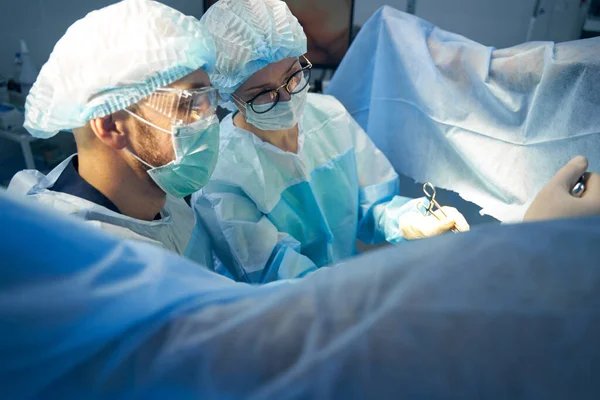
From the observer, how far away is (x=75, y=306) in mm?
403

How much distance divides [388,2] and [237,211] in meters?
2.16

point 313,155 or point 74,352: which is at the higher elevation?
point 74,352

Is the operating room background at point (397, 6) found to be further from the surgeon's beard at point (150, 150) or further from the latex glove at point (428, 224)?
the latex glove at point (428, 224)

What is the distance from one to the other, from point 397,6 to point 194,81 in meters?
2.21

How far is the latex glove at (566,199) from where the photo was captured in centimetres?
65

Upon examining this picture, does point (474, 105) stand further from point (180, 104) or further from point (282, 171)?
point (180, 104)

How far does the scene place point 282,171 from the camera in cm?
139

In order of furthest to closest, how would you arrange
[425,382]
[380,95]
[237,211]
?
[380,95] < [237,211] < [425,382]

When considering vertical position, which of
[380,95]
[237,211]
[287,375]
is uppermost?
[287,375]

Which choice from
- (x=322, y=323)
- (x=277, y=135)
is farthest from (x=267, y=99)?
(x=322, y=323)

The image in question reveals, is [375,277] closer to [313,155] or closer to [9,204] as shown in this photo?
[9,204]

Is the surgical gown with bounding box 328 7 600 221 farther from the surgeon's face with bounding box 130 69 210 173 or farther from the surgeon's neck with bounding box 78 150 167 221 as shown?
the surgeon's neck with bounding box 78 150 167 221

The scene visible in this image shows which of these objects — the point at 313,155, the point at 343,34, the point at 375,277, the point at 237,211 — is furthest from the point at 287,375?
the point at 343,34

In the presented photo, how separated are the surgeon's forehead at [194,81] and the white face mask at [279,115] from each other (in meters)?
0.28
